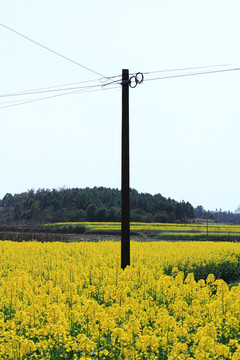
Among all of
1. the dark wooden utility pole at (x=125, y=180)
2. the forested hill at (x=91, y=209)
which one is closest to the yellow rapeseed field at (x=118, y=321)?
the dark wooden utility pole at (x=125, y=180)

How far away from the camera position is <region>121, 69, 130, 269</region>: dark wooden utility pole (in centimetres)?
1491

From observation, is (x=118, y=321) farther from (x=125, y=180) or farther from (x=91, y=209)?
(x=91, y=209)

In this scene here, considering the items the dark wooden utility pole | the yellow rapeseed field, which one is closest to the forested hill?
the dark wooden utility pole

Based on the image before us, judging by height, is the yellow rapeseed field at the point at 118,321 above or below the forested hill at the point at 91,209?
below

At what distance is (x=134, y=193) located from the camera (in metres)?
136

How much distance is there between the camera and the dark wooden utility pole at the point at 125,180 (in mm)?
14914

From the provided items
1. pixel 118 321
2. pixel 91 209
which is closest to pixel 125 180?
pixel 118 321

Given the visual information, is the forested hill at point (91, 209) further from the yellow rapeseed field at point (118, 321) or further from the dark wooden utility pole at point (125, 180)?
the yellow rapeseed field at point (118, 321)

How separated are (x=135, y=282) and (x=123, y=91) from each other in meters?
6.86

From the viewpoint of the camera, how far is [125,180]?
1505 cm

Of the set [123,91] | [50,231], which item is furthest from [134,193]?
[123,91]

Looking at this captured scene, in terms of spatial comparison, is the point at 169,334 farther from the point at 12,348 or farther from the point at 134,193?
the point at 134,193

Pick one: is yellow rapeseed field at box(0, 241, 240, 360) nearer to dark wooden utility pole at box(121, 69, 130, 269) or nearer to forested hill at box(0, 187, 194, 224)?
dark wooden utility pole at box(121, 69, 130, 269)

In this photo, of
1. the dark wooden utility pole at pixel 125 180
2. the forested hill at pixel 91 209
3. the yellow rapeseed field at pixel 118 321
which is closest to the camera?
the yellow rapeseed field at pixel 118 321
